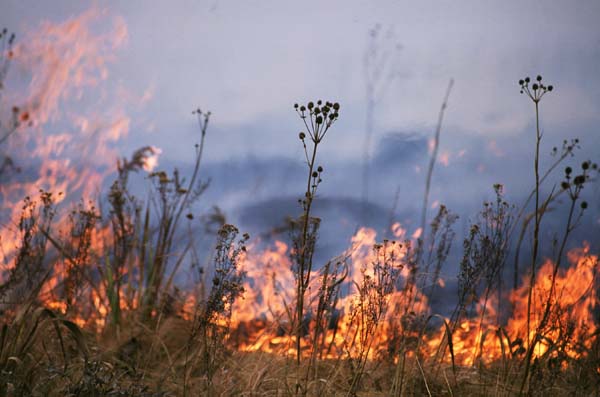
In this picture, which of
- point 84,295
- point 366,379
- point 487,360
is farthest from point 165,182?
point 487,360

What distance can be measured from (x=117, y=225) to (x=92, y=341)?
86 cm

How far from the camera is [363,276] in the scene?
8.09ft

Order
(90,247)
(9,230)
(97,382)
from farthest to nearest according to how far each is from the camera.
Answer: (90,247), (9,230), (97,382)

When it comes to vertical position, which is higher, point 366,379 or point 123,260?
point 123,260

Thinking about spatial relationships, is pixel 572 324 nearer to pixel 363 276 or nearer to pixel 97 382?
pixel 363 276

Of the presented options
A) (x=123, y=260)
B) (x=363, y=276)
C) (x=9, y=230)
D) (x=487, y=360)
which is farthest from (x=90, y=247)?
(x=487, y=360)

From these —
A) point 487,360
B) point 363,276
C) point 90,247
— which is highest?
point 90,247

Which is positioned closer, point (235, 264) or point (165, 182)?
point (235, 264)

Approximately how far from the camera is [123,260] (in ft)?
14.0

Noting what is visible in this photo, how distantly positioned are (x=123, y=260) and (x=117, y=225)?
28cm

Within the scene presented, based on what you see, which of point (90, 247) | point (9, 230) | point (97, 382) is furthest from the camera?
point (90, 247)

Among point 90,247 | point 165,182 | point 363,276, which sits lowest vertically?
point 363,276

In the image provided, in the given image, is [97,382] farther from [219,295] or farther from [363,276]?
[363,276]

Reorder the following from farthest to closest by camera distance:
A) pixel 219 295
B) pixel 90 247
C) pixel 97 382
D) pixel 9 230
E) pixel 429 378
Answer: pixel 90 247 → pixel 9 230 → pixel 429 378 → pixel 219 295 → pixel 97 382
